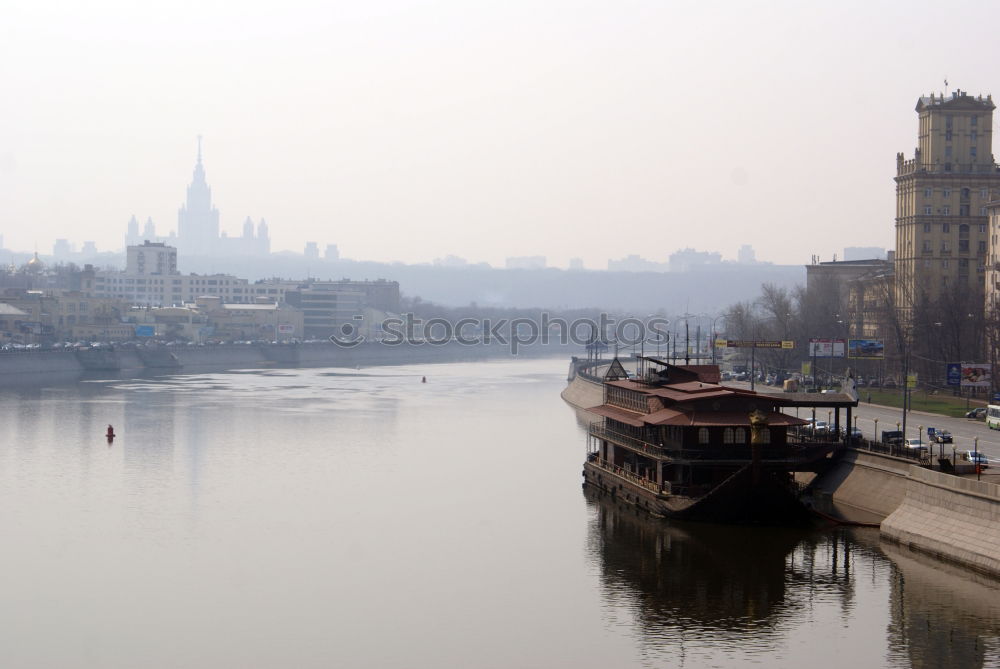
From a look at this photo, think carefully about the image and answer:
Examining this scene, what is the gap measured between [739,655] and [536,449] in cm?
5230

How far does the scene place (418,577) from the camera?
163ft

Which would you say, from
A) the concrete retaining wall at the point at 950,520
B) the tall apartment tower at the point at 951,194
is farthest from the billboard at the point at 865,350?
the concrete retaining wall at the point at 950,520

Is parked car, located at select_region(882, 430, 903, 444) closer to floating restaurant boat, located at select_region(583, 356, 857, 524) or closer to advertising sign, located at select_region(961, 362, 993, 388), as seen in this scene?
floating restaurant boat, located at select_region(583, 356, 857, 524)

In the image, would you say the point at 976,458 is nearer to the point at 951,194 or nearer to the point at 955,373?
the point at 955,373

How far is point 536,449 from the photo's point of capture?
92.1m

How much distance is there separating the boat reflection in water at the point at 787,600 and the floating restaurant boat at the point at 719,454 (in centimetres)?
116

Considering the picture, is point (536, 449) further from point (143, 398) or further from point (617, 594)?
point (143, 398)

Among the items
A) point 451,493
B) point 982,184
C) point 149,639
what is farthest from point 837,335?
point 149,639

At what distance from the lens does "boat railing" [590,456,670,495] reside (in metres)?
59.8

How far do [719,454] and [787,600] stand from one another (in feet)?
42.3

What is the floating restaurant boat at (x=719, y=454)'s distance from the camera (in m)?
57.1

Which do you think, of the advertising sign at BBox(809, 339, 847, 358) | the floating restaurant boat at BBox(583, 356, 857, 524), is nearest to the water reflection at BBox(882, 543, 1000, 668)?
the floating restaurant boat at BBox(583, 356, 857, 524)

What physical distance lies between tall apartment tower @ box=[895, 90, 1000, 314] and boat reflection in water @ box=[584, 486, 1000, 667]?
75550mm

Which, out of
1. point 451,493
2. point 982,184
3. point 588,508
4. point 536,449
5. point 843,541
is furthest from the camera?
point 982,184
